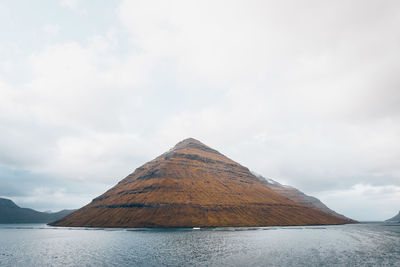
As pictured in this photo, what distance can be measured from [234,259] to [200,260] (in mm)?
8704

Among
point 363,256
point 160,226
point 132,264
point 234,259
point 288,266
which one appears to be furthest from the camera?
point 160,226

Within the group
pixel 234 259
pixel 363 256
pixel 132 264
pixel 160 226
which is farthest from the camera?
pixel 160 226

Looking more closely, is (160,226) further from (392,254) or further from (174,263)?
(392,254)

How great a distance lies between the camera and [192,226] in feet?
641

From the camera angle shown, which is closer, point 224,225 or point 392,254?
point 392,254

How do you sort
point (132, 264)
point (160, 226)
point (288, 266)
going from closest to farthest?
point (288, 266) < point (132, 264) < point (160, 226)

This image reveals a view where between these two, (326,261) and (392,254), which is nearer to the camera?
(326,261)

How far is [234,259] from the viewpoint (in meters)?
65.3

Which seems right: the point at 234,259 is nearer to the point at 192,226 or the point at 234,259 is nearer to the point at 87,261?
the point at 87,261

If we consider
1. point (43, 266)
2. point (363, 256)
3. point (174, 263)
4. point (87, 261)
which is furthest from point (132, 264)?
point (363, 256)

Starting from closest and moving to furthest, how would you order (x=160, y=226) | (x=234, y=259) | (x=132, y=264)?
(x=132, y=264) < (x=234, y=259) < (x=160, y=226)

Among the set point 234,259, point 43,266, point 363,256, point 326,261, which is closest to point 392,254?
point 363,256

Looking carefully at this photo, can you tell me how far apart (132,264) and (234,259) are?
2532 cm

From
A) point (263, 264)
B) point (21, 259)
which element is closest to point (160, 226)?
point (21, 259)
